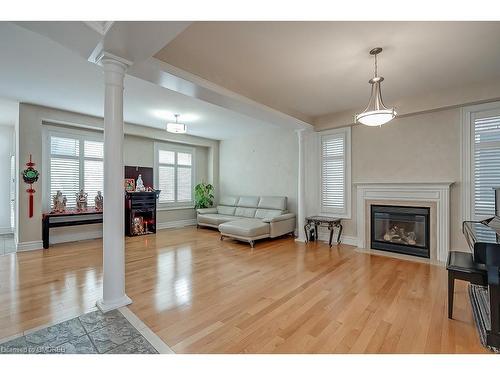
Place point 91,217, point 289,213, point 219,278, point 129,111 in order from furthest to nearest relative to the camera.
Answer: point 289,213, point 91,217, point 129,111, point 219,278

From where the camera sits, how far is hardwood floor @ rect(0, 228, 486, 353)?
1873mm

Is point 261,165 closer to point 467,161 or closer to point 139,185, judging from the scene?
point 139,185

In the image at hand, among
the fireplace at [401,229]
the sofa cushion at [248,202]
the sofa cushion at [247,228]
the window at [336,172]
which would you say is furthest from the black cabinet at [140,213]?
the fireplace at [401,229]

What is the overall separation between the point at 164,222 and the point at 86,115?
3.29 m

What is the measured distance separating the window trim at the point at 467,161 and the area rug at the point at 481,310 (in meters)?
1.46

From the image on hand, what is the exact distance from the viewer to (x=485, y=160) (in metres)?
3.64

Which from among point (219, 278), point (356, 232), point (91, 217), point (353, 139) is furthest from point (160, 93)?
point (356, 232)

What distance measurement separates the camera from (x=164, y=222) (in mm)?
6922

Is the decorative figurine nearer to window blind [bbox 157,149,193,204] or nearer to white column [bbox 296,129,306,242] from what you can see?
window blind [bbox 157,149,193,204]

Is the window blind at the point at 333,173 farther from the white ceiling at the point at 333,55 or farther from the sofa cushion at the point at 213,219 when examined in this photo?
the sofa cushion at the point at 213,219

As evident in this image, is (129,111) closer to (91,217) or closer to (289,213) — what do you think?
(91,217)

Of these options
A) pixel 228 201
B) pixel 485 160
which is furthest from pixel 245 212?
pixel 485 160

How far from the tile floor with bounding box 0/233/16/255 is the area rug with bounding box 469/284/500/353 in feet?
21.8
